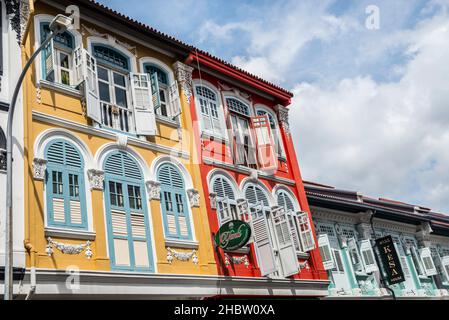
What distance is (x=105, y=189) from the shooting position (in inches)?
445

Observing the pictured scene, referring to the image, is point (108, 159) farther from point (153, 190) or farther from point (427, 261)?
point (427, 261)

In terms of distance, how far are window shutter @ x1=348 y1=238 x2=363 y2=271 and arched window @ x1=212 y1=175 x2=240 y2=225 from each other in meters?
6.63

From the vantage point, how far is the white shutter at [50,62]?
1136 cm

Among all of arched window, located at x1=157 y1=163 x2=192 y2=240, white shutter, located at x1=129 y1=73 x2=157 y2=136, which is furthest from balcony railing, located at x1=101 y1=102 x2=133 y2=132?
arched window, located at x1=157 y1=163 x2=192 y2=240

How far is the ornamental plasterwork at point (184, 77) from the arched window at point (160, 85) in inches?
14.6

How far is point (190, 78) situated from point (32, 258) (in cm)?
761

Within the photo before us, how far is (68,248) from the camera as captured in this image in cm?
1005

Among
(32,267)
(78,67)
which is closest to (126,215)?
(32,267)

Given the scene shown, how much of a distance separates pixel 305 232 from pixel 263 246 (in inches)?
89.4

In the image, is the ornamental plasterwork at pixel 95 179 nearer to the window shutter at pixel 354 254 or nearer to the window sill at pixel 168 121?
the window sill at pixel 168 121

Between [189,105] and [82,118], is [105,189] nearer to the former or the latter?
[82,118]

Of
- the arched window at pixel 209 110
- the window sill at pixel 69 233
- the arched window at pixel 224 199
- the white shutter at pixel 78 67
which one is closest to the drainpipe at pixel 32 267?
the window sill at pixel 69 233
